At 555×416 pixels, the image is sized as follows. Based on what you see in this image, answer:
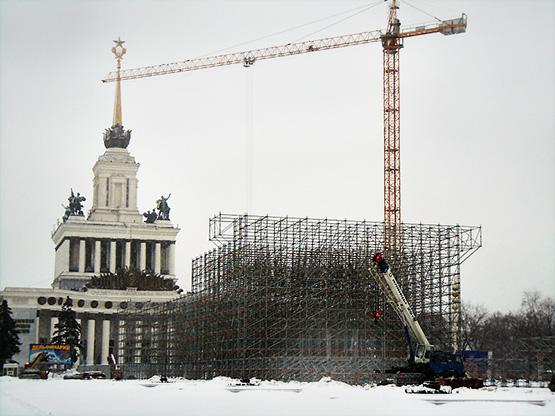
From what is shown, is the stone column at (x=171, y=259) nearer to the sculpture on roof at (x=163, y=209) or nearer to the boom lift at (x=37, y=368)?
the sculpture on roof at (x=163, y=209)

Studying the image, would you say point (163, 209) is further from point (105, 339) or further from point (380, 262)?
point (380, 262)

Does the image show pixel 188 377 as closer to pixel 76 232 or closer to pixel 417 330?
pixel 417 330

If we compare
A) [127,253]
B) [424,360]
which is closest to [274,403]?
[424,360]

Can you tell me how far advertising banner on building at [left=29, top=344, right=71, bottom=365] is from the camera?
10181 centimetres

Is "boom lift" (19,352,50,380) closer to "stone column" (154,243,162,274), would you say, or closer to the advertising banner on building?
the advertising banner on building

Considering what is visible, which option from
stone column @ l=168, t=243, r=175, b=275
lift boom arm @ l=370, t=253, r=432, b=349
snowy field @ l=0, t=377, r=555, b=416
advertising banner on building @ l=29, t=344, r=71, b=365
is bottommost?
advertising banner on building @ l=29, t=344, r=71, b=365

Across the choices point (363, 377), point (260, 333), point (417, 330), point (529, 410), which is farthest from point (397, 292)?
point (529, 410)

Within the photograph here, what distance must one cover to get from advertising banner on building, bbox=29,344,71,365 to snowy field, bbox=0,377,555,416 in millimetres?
48511

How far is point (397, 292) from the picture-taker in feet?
212

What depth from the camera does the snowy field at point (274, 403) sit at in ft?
126

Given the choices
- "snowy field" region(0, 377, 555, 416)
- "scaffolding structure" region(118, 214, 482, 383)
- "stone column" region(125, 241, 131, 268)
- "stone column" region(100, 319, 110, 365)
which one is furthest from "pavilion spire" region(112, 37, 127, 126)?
"snowy field" region(0, 377, 555, 416)

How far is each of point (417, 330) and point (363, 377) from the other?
8.49 metres

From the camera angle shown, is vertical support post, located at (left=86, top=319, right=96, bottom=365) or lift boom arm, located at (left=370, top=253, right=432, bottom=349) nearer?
lift boom arm, located at (left=370, top=253, right=432, bottom=349)

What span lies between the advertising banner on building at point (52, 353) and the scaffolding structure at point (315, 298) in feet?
75.9
